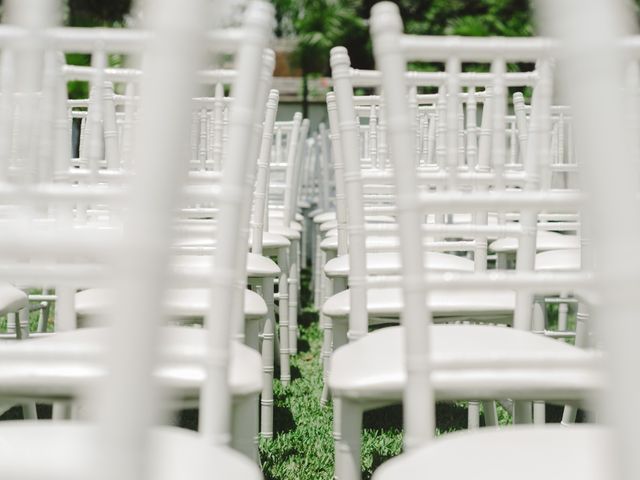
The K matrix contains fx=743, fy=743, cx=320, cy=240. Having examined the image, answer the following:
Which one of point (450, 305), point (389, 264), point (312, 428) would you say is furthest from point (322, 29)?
point (450, 305)

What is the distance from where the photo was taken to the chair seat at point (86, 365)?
0.67 m

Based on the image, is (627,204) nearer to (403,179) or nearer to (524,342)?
(403,179)

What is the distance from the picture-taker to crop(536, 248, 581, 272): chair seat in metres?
2.41

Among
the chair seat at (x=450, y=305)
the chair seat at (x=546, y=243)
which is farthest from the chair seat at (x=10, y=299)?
the chair seat at (x=546, y=243)

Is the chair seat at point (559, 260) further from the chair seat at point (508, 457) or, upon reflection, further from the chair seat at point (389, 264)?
the chair seat at point (508, 457)

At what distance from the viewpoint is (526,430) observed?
3.03 ft

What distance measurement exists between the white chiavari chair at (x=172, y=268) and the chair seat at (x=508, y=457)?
0.63ft

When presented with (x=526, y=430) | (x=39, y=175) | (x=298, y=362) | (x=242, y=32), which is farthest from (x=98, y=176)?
(x=298, y=362)

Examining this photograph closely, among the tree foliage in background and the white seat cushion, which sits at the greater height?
the tree foliage in background

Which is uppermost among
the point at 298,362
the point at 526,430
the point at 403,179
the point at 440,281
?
the point at 403,179

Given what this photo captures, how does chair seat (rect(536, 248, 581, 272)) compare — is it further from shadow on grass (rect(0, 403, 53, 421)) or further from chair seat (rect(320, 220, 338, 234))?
shadow on grass (rect(0, 403, 53, 421))

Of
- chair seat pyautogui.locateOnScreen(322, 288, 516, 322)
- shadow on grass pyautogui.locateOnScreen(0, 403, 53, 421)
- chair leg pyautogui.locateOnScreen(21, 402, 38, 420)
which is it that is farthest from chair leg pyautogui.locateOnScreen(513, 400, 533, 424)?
shadow on grass pyautogui.locateOnScreen(0, 403, 53, 421)

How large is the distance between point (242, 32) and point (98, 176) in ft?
3.10

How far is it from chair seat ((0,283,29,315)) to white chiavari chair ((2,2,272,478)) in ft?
1.94
